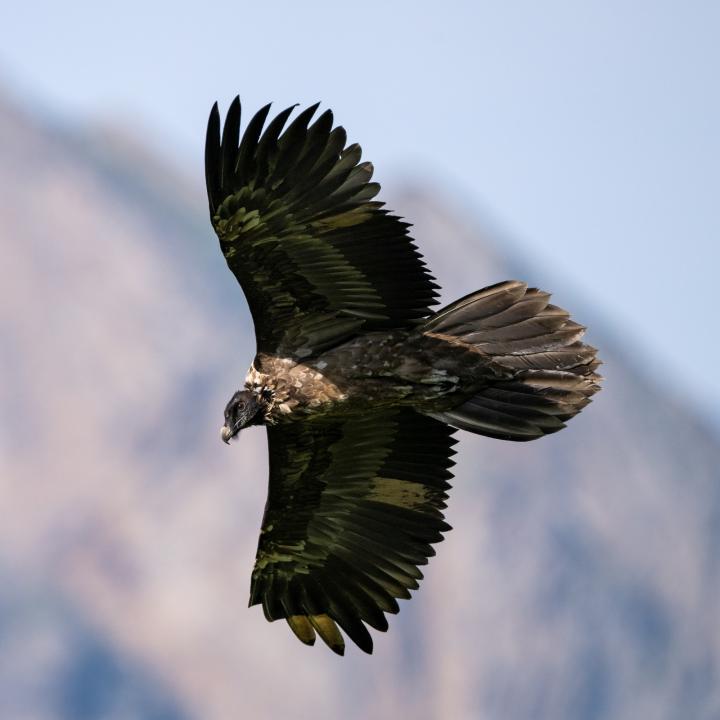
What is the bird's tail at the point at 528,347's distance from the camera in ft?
30.8

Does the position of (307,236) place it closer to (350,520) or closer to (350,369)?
(350,369)

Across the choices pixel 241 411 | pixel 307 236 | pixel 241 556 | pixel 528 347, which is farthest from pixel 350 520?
pixel 241 556

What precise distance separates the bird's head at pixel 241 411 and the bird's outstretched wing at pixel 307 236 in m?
0.32

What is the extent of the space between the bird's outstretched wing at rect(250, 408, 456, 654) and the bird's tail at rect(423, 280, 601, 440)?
778 mm

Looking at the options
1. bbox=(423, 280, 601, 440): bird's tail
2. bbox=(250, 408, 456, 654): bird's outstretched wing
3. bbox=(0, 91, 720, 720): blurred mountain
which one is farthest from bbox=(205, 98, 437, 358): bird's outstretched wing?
bbox=(0, 91, 720, 720): blurred mountain

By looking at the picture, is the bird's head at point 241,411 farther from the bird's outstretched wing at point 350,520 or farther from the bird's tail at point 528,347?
the bird's tail at point 528,347

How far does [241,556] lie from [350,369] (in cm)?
4813

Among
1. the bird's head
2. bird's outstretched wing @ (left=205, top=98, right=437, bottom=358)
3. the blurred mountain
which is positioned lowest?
the blurred mountain

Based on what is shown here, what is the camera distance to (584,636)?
57.5m

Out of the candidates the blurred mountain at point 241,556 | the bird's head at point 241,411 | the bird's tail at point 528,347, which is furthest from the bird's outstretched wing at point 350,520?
the blurred mountain at point 241,556

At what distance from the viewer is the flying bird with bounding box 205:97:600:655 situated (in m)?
8.87

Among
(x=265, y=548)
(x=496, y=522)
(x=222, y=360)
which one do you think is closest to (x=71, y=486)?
(x=222, y=360)

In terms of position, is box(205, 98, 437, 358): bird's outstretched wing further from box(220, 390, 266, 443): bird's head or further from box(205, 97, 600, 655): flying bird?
box(220, 390, 266, 443): bird's head

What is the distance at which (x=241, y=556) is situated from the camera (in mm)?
56781
